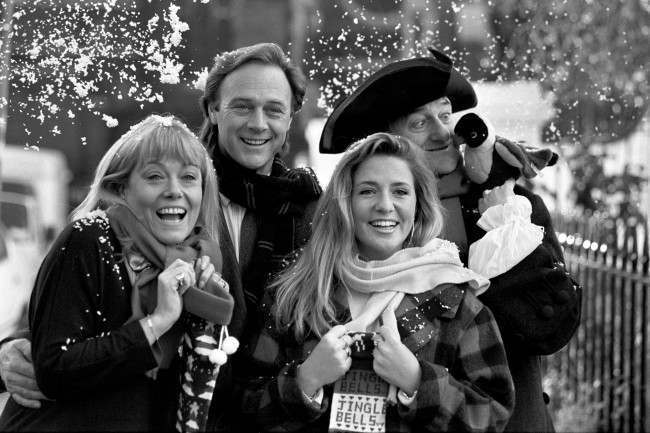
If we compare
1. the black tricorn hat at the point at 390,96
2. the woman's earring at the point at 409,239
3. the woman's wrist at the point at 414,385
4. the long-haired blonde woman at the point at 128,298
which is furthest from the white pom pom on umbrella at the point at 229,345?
the black tricorn hat at the point at 390,96

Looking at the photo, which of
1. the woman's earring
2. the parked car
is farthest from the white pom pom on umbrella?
the parked car

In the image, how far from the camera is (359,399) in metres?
2.94

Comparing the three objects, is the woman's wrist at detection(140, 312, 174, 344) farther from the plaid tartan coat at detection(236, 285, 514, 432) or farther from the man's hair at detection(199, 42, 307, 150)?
the man's hair at detection(199, 42, 307, 150)

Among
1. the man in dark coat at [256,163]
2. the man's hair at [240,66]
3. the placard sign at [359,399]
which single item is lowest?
the placard sign at [359,399]

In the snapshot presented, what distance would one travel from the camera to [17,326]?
30.1ft

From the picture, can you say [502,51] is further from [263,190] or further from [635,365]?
[635,365]

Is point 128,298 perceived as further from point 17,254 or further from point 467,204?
point 17,254

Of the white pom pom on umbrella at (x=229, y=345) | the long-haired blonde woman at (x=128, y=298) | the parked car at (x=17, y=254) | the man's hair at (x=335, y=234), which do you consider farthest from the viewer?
the parked car at (x=17, y=254)

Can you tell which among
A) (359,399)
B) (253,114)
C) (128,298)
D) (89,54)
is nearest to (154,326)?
(128,298)

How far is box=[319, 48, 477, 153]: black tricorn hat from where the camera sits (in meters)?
3.46

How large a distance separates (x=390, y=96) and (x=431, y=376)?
1093 millimetres

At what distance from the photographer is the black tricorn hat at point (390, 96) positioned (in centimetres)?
346

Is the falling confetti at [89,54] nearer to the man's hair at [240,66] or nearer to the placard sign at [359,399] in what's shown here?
the man's hair at [240,66]

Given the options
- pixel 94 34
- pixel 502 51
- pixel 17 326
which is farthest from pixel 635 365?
pixel 17 326
